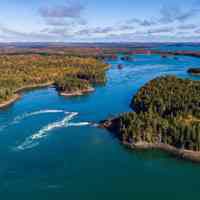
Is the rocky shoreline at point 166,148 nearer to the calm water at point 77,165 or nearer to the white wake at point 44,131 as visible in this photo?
the calm water at point 77,165

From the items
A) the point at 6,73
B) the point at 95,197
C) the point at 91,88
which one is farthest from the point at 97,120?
the point at 6,73

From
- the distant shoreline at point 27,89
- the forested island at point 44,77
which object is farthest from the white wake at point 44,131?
the forested island at point 44,77

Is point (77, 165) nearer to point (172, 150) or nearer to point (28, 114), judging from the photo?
point (172, 150)

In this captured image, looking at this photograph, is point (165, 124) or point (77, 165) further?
point (165, 124)

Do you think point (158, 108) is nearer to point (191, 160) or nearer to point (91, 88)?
point (191, 160)

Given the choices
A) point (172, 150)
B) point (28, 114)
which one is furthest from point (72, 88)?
point (172, 150)
